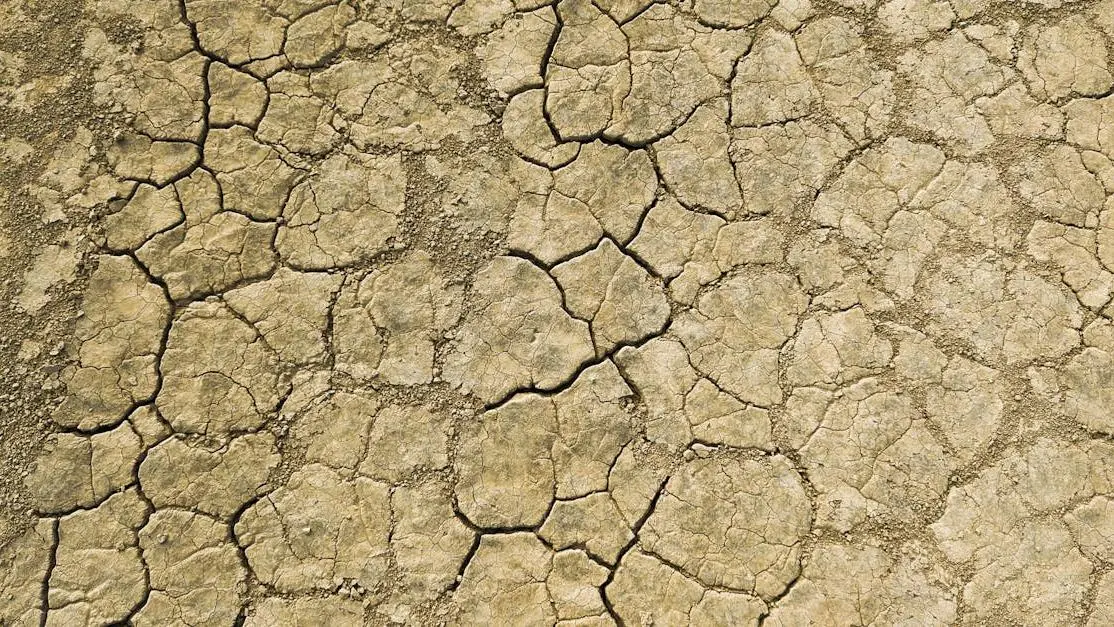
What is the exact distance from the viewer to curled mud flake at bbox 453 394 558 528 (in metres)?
2.20

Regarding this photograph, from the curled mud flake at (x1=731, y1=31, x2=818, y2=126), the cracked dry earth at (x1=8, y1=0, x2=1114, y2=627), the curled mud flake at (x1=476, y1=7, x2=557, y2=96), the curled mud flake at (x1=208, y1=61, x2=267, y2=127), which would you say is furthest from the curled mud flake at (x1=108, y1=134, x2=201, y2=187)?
the curled mud flake at (x1=731, y1=31, x2=818, y2=126)

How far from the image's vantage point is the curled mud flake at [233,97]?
7.93 feet

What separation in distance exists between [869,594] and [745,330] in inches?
28.6

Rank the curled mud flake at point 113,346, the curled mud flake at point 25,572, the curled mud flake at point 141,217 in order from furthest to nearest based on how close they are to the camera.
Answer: the curled mud flake at point 141,217, the curled mud flake at point 113,346, the curled mud flake at point 25,572

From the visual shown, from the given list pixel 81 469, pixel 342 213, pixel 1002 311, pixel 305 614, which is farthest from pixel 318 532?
pixel 1002 311

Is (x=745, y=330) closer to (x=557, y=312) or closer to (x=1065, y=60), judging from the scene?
(x=557, y=312)

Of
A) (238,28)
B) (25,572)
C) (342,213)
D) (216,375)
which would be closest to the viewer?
(25,572)

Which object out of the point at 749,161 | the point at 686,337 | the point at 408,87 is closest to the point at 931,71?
the point at 749,161

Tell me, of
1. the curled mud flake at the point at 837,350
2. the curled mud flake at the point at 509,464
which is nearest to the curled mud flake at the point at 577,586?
the curled mud flake at the point at 509,464

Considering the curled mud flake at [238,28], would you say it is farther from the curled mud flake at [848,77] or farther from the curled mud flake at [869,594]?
the curled mud flake at [869,594]

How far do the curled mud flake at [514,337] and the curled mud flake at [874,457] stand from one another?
662mm

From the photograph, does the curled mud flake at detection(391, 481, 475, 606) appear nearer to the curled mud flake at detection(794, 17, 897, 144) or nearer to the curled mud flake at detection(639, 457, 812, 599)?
the curled mud flake at detection(639, 457, 812, 599)

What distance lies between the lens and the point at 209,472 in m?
→ 2.20

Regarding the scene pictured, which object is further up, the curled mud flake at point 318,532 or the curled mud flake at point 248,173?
the curled mud flake at point 248,173
